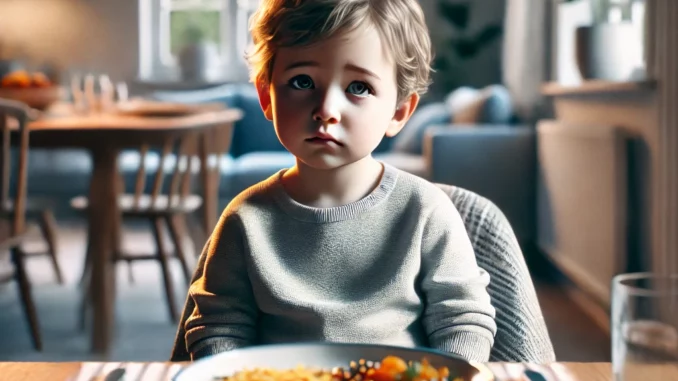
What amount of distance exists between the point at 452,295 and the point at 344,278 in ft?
0.31

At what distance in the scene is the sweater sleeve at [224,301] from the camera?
755mm

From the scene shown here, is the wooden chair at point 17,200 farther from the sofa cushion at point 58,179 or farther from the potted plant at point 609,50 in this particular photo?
the sofa cushion at point 58,179

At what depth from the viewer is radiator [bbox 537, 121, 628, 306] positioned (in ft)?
9.02

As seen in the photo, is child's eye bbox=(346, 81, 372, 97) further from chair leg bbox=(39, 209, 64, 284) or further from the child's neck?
chair leg bbox=(39, 209, 64, 284)

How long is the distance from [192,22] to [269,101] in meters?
5.79

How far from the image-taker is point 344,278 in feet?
2.47

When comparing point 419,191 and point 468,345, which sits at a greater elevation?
point 419,191

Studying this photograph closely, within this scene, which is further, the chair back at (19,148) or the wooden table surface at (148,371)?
the chair back at (19,148)

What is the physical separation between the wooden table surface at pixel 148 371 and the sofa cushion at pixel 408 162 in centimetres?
339

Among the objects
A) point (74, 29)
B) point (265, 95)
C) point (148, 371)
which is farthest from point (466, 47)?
point (148, 371)

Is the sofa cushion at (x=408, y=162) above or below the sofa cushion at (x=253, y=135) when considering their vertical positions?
below

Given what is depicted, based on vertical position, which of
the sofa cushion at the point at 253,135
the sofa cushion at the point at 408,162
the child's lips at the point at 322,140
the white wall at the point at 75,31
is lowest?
the sofa cushion at the point at 408,162

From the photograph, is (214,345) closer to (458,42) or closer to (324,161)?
(324,161)

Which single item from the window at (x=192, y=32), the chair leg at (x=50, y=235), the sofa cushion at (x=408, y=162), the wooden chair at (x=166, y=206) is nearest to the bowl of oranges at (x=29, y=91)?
the wooden chair at (x=166, y=206)
